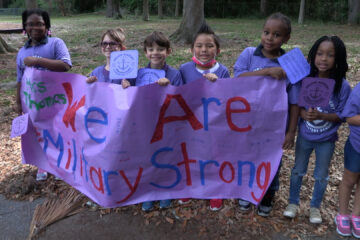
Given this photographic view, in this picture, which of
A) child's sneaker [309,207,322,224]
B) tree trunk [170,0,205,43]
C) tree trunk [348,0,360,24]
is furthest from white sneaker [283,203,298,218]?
tree trunk [348,0,360,24]

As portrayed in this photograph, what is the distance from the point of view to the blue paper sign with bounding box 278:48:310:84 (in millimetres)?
2213

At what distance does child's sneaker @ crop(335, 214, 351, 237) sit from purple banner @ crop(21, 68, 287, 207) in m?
0.71

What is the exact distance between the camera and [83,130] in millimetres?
2635

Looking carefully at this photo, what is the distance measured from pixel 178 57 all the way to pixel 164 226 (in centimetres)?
644

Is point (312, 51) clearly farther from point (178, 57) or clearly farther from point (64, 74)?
point (178, 57)

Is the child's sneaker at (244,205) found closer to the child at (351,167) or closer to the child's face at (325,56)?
the child at (351,167)

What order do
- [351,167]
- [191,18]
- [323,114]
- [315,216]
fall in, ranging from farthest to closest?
1. [191,18]
2. [315,216]
3. [351,167]
4. [323,114]

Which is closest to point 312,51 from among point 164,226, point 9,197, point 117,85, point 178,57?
point 117,85

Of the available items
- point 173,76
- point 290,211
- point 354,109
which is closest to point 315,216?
point 290,211

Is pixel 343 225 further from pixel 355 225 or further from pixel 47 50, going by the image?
pixel 47 50

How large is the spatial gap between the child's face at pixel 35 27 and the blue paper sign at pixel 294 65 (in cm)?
216

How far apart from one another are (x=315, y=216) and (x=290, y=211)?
207mm

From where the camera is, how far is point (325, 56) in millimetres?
2279

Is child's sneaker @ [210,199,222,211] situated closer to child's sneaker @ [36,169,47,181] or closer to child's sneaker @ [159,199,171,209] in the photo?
child's sneaker @ [159,199,171,209]
